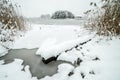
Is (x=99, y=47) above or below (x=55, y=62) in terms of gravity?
above

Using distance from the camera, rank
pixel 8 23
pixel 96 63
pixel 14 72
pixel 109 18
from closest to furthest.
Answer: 1. pixel 96 63
2. pixel 14 72
3. pixel 109 18
4. pixel 8 23

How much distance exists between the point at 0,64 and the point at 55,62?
1.05m

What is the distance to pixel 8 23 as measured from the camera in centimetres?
387

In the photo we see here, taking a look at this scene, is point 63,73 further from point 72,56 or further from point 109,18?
point 109,18

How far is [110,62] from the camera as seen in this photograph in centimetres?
181

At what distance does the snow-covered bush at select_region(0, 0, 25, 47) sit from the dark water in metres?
0.67

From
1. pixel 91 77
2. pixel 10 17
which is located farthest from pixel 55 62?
pixel 10 17

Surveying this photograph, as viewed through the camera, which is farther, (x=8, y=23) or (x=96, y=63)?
(x=8, y=23)

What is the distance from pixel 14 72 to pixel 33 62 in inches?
16.4

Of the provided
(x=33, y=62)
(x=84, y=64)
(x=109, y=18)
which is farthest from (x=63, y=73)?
(x=109, y=18)

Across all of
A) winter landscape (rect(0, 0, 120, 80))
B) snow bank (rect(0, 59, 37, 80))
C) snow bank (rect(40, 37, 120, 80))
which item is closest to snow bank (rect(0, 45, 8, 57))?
winter landscape (rect(0, 0, 120, 80))

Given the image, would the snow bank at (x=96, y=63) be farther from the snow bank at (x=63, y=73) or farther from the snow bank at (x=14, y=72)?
the snow bank at (x=14, y=72)

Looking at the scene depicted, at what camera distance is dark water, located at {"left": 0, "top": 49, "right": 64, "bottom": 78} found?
211cm

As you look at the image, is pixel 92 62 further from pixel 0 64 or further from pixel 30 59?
pixel 0 64
